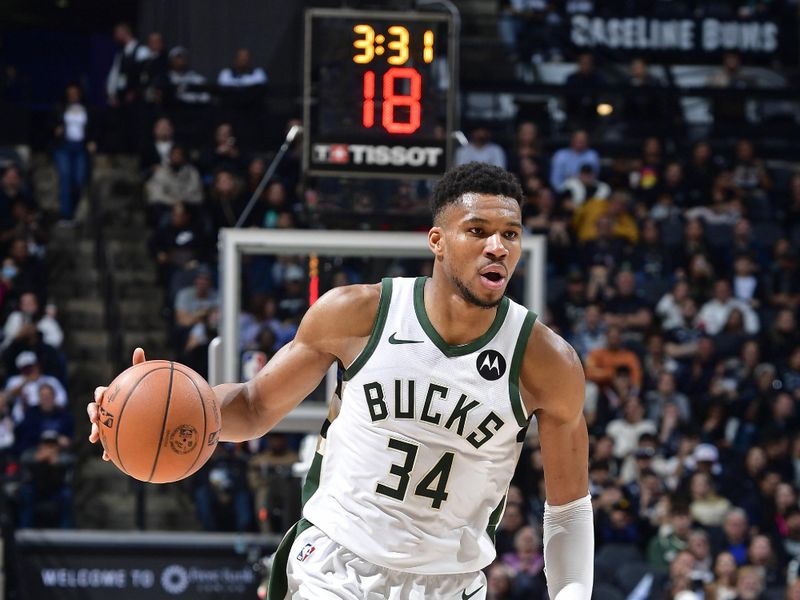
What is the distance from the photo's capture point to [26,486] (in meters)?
11.4

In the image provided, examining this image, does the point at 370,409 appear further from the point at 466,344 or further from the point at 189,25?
the point at 189,25

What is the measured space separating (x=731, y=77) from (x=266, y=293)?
803 centimetres

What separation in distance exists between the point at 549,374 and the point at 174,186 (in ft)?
35.1

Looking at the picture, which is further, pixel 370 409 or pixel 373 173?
pixel 373 173

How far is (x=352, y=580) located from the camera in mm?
4297

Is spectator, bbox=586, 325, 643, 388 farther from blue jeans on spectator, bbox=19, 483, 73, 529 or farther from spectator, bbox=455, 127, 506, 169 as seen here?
blue jeans on spectator, bbox=19, 483, 73, 529

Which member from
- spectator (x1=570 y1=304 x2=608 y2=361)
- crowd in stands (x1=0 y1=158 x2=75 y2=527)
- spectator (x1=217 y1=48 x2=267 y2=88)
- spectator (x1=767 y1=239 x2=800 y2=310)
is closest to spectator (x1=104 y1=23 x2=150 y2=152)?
spectator (x1=217 y1=48 x2=267 y2=88)

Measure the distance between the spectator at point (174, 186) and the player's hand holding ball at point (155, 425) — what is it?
1042 cm

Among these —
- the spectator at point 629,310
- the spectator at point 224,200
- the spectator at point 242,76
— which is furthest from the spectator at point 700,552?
the spectator at point 242,76

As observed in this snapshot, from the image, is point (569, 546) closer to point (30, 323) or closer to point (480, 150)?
point (30, 323)

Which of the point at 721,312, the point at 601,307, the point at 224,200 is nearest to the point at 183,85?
the point at 224,200

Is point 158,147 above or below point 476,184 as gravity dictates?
below

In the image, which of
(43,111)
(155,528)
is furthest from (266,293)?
(43,111)

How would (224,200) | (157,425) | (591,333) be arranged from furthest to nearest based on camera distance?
(224,200) < (591,333) < (157,425)
